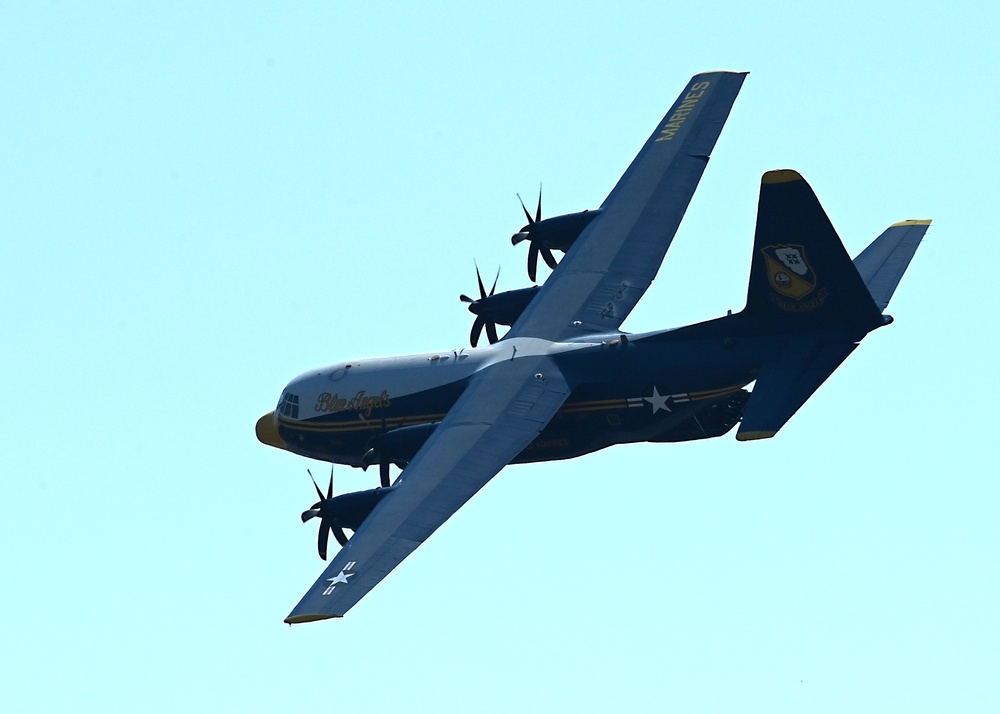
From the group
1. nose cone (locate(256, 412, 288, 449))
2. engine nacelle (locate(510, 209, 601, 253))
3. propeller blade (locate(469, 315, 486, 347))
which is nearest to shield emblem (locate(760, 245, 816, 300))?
engine nacelle (locate(510, 209, 601, 253))

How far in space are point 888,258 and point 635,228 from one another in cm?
1091

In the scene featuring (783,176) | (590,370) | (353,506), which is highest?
(783,176)

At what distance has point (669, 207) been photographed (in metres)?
76.2

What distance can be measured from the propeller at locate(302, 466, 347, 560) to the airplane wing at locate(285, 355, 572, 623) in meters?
1.79

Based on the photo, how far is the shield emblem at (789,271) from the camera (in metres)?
63.9

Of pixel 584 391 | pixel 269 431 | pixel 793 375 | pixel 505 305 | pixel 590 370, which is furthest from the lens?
pixel 269 431

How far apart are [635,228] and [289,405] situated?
50.6 feet

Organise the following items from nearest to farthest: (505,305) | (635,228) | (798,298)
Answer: (798,298) < (635,228) < (505,305)

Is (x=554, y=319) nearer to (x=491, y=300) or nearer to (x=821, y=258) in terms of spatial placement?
(x=491, y=300)

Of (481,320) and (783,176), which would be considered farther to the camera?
(481,320)

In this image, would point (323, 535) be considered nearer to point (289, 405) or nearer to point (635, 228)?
point (289, 405)

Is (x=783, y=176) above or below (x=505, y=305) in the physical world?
above

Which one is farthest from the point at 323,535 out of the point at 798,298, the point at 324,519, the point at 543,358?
the point at 798,298

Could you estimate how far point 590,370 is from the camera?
6894 cm
